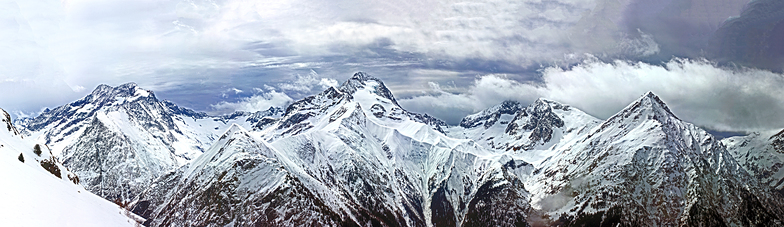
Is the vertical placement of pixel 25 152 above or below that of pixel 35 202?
below

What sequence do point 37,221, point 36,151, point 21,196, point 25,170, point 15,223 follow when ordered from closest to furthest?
point 15,223, point 37,221, point 21,196, point 25,170, point 36,151

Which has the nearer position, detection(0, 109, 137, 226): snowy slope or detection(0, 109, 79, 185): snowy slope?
detection(0, 109, 137, 226): snowy slope

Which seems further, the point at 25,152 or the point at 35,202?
the point at 25,152

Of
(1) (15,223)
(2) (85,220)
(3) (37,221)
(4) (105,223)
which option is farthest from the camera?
(4) (105,223)

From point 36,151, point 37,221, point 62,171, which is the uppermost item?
point 37,221

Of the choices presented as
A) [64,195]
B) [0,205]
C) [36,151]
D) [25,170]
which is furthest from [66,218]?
[36,151]

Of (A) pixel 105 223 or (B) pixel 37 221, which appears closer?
(B) pixel 37 221

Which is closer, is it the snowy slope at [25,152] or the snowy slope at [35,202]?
the snowy slope at [35,202]

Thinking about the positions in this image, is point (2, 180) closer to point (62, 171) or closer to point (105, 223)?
point (105, 223)

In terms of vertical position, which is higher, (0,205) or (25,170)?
(0,205)
